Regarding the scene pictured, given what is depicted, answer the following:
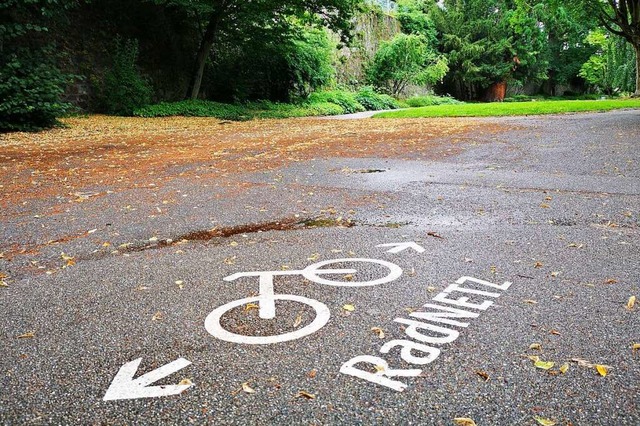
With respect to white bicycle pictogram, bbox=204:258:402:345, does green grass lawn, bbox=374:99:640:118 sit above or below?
above

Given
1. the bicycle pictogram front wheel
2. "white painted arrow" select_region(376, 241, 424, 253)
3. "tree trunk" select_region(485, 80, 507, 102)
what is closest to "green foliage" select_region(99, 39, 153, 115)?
"white painted arrow" select_region(376, 241, 424, 253)

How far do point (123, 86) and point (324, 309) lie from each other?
18568 millimetres

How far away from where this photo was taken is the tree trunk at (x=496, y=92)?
43.0 m

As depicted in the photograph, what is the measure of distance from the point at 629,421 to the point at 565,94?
56.1m

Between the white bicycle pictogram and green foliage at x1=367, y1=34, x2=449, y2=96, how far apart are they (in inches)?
1312

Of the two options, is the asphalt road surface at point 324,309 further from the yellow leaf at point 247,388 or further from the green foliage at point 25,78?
the green foliage at point 25,78

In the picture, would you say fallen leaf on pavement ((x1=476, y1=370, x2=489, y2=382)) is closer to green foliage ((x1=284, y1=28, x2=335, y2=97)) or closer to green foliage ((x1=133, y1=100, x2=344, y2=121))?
green foliage ((x1=133, y1=100, x2=344, y2=121))

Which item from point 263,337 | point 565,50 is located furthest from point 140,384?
point 565,50

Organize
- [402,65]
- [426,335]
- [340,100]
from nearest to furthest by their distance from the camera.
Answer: [426,335] → [340,100] → [402,65]

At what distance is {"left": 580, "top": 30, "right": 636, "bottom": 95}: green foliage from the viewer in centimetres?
3609

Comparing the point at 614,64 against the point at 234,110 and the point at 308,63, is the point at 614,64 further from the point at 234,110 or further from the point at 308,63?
the point at 234,110

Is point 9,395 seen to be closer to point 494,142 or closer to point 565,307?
point 565,307

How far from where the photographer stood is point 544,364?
2504mm

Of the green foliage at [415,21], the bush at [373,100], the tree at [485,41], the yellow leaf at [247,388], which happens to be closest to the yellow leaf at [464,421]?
the yellow leaf at [247,388]
